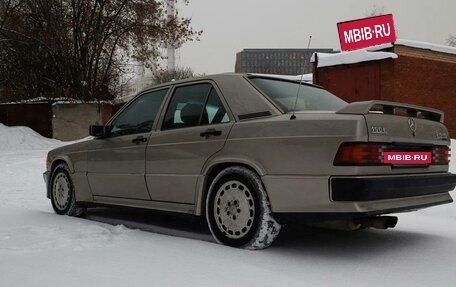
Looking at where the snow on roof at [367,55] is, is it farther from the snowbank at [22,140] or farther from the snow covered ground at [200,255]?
the snowbank at [22,140]

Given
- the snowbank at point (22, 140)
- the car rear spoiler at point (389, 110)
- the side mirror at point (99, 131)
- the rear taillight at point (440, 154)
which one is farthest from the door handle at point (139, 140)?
the snowbank at point (22, 140)

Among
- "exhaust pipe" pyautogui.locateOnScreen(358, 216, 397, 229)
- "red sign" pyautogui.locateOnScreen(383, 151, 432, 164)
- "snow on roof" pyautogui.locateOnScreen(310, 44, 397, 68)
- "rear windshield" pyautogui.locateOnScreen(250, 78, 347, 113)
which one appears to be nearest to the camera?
"red sign" pyautogui.locateOnScreen(383, 151, 432, 164)

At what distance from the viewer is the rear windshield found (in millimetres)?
4266

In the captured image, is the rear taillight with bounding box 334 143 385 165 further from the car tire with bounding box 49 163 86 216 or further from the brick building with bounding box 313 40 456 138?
the brick building with bounding box 313 40 456 138

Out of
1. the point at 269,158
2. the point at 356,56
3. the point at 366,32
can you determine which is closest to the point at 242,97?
the point at 269,158

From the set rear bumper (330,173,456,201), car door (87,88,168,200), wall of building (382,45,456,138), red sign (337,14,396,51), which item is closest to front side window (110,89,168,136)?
car door (87,88,168,200)

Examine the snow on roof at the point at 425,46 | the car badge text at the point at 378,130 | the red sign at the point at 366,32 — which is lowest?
the car badge text at the point at 378,130

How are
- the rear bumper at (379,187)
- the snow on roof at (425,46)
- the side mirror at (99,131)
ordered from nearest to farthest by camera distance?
the rear bumper at (379,187)
the side mirror at (99,131)
the snow on roof at (425,46)

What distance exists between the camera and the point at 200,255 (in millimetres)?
3887

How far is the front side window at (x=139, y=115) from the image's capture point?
5184 millimetres

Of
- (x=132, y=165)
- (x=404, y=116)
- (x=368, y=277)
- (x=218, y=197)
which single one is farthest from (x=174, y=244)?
(x=404, y=116)

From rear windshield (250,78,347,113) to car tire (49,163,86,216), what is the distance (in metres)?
2.93

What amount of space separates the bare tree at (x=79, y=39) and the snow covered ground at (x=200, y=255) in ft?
64.2

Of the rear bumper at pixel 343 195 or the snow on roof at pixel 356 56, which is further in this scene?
the snow on roof at pixel 356 56
